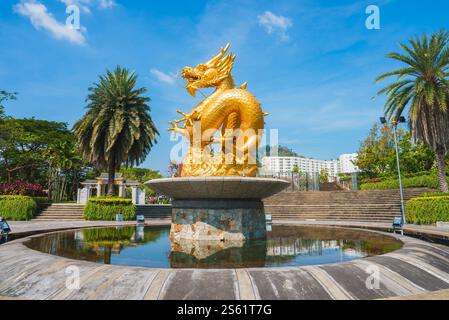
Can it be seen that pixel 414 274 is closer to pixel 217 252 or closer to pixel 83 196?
pixel 217 252

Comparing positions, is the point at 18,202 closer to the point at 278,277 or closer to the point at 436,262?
the point at 278,277

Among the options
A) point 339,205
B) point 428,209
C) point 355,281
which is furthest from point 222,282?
point 339,205

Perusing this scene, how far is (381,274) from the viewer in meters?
4.97

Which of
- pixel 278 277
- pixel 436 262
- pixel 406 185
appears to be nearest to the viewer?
pixel 278 277

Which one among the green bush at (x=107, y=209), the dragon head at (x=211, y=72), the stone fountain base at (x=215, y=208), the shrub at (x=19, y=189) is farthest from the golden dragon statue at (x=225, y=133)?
the shrub at (x=19, y=189)

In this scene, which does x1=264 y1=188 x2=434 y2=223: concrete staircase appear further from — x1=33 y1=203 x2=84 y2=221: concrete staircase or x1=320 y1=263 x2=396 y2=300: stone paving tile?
x1=320 y1=263 x2=396 y2=300: stone paving tile

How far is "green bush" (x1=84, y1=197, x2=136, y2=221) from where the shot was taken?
23.4 metres

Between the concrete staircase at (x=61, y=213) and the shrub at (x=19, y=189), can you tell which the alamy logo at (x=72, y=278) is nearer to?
the concrete staircase at (x=61, y=213)

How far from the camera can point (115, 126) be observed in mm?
25641

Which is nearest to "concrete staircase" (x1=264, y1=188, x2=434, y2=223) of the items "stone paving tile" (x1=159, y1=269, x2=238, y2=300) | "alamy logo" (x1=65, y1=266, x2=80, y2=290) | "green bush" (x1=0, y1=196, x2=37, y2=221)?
"stone paving tile" (x1=159, y1=269, x2=238, y2=300)

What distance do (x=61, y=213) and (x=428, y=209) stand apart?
27861 mm
